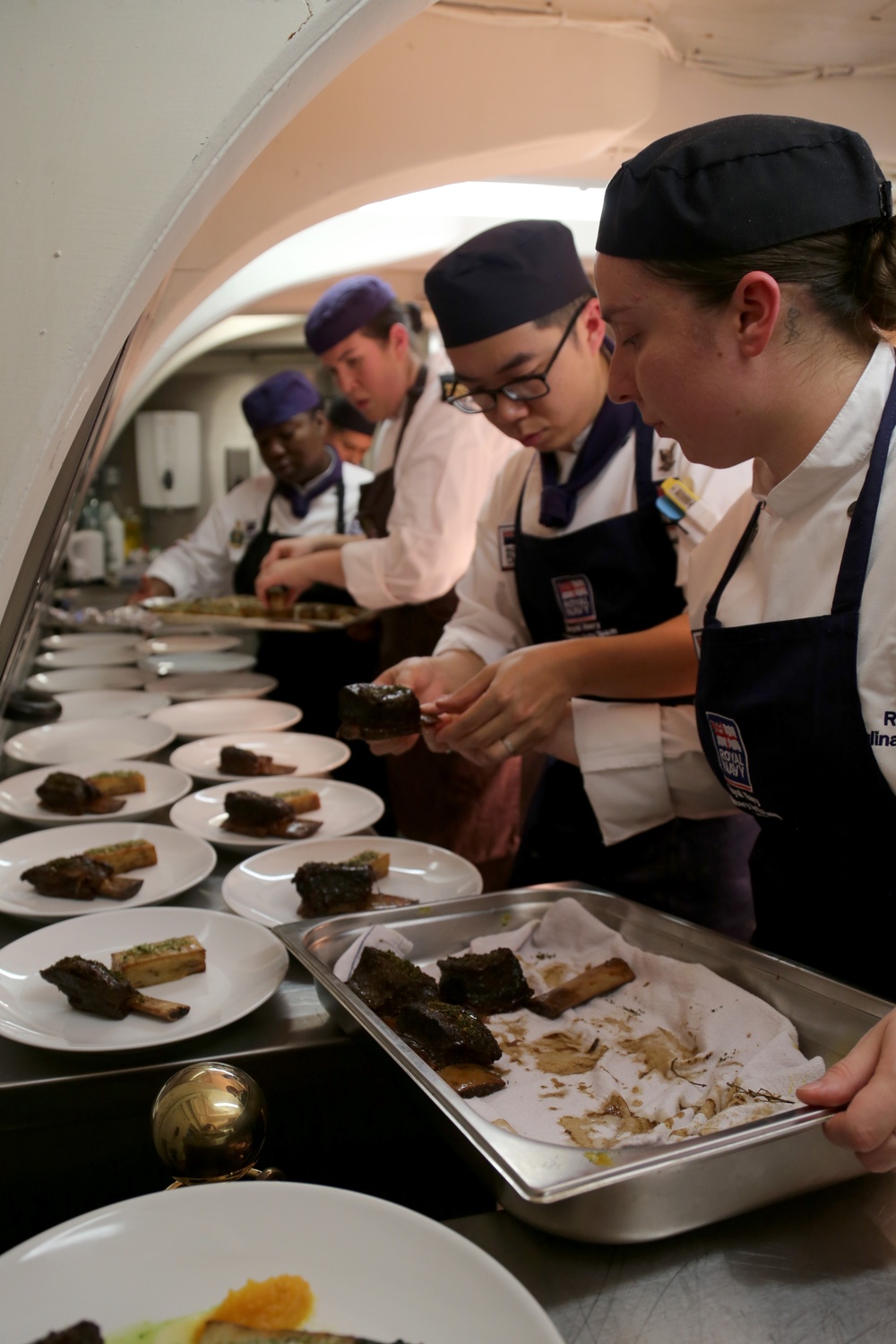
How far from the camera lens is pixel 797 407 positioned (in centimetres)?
128

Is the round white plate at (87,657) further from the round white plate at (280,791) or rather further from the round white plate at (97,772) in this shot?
the round white plate at (280,791)

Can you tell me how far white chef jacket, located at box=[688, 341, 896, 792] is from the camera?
119 cm

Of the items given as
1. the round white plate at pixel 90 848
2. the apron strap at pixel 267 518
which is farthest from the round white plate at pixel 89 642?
the round white plate at pixel 90 848

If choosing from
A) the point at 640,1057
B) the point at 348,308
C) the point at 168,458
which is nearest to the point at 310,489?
the point at 348,308

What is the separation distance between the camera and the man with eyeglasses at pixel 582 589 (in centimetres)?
184

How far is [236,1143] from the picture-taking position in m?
0.87

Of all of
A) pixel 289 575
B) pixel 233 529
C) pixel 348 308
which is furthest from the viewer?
pixel 233 529

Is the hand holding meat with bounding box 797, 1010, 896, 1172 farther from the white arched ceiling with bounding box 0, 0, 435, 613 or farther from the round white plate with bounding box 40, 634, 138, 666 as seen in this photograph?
the round white plate with bounding box 40, 634, 138, 666

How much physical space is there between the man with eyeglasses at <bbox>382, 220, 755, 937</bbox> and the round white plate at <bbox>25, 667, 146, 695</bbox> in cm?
149

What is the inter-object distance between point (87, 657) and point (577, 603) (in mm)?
2345

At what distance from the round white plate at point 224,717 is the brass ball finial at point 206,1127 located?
189cm

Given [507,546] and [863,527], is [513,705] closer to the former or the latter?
[507,546]

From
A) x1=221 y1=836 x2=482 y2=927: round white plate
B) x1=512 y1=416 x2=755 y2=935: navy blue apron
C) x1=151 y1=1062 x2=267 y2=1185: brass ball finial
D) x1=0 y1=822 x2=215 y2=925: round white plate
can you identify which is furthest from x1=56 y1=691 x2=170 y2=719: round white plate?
x1=151 y1=1062 x2=267 y2=1185: brass ball finial

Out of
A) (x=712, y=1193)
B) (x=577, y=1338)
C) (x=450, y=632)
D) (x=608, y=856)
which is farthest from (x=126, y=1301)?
(x=450, y=632)
